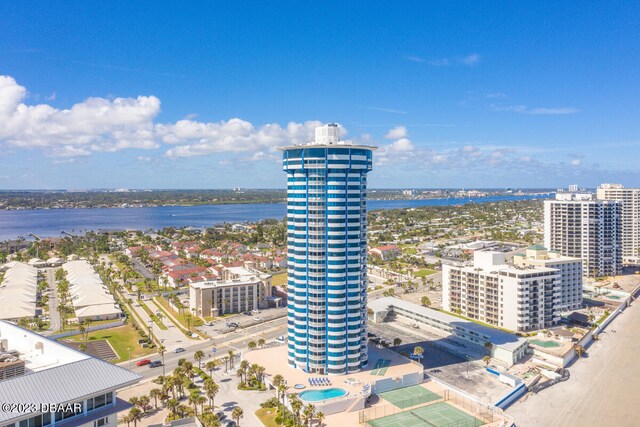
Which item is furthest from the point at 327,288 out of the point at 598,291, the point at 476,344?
the point at 598,291

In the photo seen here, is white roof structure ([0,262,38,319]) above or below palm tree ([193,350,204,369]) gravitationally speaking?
above

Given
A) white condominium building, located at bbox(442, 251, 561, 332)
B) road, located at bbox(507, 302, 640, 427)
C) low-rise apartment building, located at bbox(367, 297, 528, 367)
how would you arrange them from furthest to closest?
white condominium building, located at bbox(442, 251, 561, 332)
low-rise apartment building, located at bbox(367, 297, 528, 367)
road, located at bbox(507, 302, 640, 427)

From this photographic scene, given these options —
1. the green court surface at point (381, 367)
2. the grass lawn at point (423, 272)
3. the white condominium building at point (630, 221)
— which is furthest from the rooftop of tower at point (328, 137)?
the white condominium building at point (630, 221)

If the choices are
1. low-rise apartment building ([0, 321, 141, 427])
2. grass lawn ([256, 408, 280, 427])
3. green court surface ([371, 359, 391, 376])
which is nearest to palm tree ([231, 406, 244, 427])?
grass lawn ([256, 408, 280, 427])

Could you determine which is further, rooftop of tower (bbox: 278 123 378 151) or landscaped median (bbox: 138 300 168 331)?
landscaped median (bbox: 138 300 168 331)

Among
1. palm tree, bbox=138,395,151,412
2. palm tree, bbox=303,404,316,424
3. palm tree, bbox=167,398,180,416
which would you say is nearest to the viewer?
palm tree, bbox=303,404,316,424

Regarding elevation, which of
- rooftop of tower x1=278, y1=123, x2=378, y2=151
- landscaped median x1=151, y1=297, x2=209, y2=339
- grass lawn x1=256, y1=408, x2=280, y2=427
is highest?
rooftop of tower x1=278, y1=123, x2=378, y2=151

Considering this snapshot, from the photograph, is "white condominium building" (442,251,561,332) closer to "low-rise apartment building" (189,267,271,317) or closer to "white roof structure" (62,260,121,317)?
"low-rise apartment building" (189,267,271,317)
